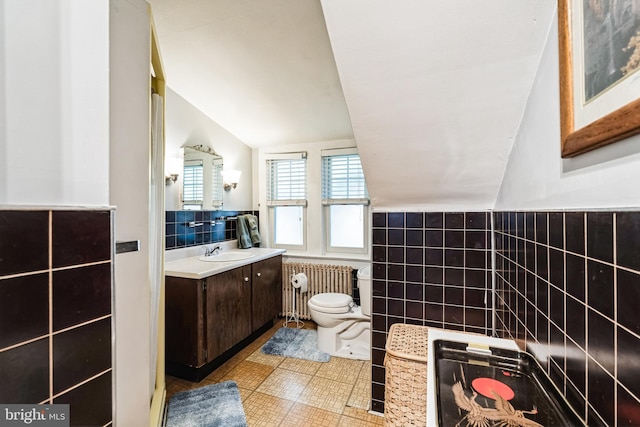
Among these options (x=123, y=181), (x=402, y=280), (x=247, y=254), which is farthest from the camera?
(x=247, y=254)

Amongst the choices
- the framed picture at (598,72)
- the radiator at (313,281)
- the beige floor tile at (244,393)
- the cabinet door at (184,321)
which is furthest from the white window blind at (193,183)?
the framed picture at (598,72)

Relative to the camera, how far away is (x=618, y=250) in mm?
511

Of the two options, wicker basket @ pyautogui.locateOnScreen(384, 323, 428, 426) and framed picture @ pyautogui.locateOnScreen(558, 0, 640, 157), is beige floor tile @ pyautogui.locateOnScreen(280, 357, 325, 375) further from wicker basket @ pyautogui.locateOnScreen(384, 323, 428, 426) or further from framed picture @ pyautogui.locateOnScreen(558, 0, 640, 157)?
framed picture @ pyautogui.locateOnScreen(558, 0, 640, 157)

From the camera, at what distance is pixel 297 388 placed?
1981 mm

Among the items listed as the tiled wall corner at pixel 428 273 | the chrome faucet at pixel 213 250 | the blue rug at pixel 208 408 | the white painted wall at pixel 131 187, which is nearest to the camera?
the white painted wall at pixel 131 187

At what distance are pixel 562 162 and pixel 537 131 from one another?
0.24 m

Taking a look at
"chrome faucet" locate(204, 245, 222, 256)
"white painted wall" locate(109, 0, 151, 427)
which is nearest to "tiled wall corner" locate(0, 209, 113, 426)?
"white painted wall" locate(109, 0, 151, 427)

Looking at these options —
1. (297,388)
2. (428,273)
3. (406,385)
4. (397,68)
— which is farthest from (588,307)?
(297,388)

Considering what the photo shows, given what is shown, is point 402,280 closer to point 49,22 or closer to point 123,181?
point 123,181

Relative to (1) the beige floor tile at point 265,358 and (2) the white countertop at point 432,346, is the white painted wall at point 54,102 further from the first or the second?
(1) the beige floor tile at point 265,358

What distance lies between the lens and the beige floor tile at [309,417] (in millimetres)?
1648

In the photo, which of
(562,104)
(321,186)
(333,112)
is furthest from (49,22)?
(321,186)

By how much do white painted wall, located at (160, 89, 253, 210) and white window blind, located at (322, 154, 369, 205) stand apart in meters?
1.00

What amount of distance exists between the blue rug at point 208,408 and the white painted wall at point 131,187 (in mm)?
603
